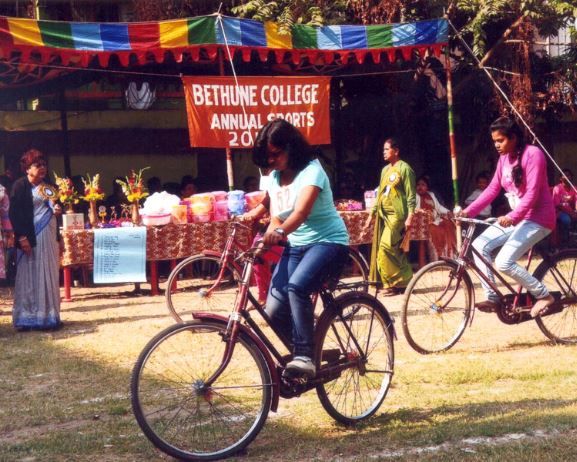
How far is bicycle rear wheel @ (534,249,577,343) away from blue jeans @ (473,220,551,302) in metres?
0.23

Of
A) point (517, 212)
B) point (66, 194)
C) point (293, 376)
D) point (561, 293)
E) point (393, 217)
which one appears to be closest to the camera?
point (293, 376)

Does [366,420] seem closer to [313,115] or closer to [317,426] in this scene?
[317,426]

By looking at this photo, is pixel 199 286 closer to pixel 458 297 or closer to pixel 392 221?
pixel 458 297

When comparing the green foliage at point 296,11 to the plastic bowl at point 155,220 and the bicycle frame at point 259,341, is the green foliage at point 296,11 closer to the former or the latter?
the plastic bowl at point 155,220

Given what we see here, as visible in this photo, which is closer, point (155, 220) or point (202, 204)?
point (155, 220)

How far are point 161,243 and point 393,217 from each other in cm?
263

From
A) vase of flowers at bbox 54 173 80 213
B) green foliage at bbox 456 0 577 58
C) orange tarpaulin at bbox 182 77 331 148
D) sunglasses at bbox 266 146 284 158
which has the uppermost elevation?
green foliage at bbox 456 0 577 58

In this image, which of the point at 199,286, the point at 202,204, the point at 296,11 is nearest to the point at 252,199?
the point at 202,204

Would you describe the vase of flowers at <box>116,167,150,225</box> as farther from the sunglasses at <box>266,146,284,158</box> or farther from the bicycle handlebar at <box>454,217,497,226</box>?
the sunglasses at <box>266,146,284,158</box>

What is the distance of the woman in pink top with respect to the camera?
7266 mm

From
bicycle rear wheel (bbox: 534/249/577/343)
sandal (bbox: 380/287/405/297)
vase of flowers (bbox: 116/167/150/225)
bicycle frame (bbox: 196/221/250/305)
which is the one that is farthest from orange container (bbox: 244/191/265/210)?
bicycle rear wheel (bbox: 534/249/577/343)

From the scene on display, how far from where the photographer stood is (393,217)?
10.8 m

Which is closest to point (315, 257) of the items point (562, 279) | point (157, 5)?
point (562, 279)

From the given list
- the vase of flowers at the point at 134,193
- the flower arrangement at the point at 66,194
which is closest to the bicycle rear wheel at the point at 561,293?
the vase of flowers at the point at 134,193
